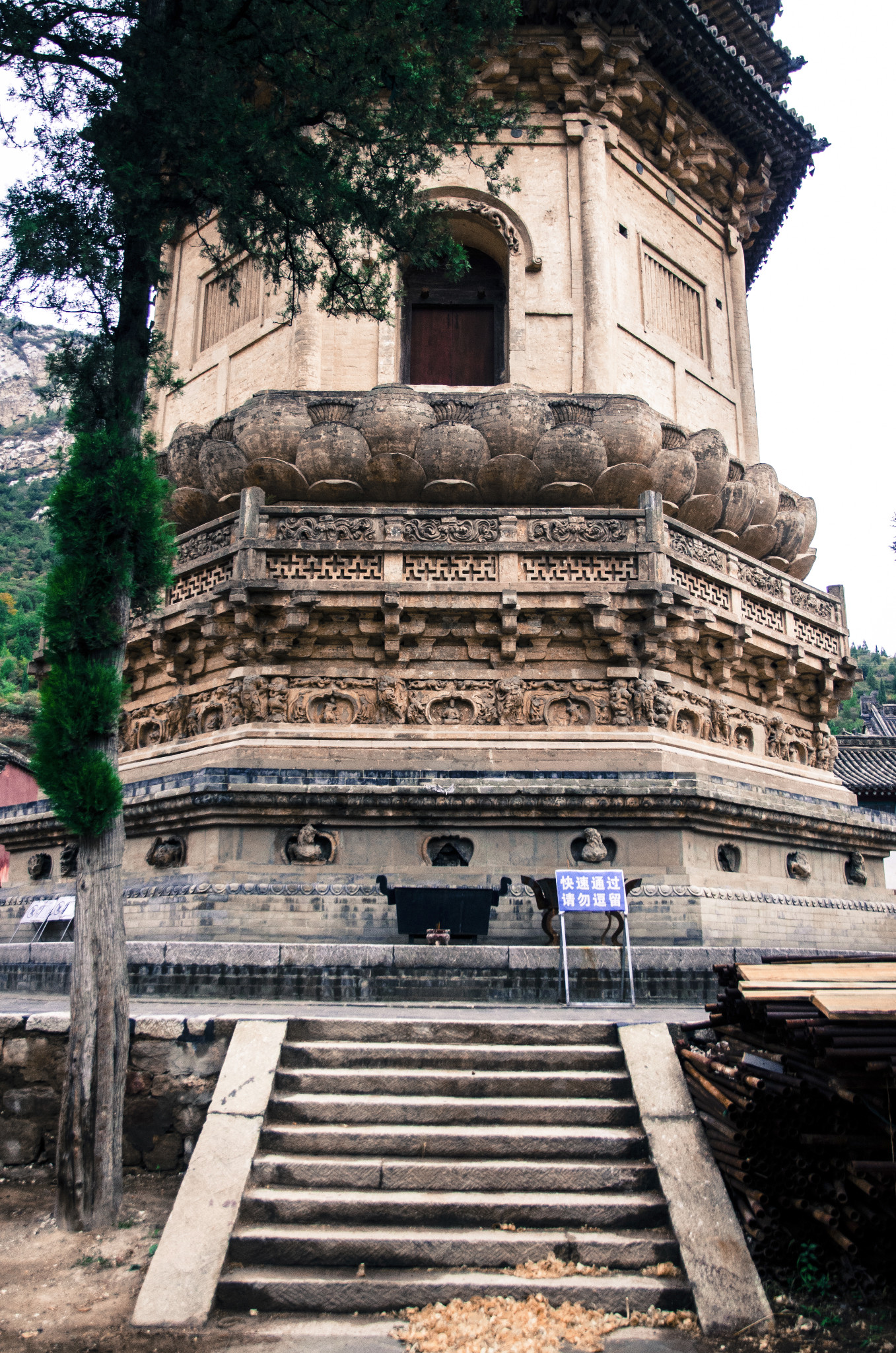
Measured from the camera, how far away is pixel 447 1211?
15.2ft

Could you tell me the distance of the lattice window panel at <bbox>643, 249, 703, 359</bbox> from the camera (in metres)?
14.9

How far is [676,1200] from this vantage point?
463cm

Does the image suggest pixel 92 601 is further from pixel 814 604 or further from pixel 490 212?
pixel 814 604

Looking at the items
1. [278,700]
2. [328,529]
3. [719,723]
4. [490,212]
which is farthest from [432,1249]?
[490,212]

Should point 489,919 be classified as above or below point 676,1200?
above

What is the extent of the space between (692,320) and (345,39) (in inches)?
351

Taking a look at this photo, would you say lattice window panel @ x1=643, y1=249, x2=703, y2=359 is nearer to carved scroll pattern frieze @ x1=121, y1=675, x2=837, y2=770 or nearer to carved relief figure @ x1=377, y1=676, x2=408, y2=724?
carved scroll pattern frieze @ x1=121, y1=675, x2=837, y2=770

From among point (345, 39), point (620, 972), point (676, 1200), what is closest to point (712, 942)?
point (620, 972)

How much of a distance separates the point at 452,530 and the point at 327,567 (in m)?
1.47

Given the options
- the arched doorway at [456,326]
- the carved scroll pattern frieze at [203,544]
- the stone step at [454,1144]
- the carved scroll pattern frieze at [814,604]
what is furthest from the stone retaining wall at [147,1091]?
the arched doorway at [456,326]

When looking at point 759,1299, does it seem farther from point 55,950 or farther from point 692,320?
point 692,320

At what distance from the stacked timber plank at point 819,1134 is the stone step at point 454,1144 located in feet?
1.73

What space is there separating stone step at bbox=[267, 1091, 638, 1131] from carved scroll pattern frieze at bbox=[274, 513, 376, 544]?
23.4ft

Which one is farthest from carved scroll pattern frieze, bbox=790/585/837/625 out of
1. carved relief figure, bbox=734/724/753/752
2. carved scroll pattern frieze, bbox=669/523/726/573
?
carved relief figure, bbox=734/724/753/752
